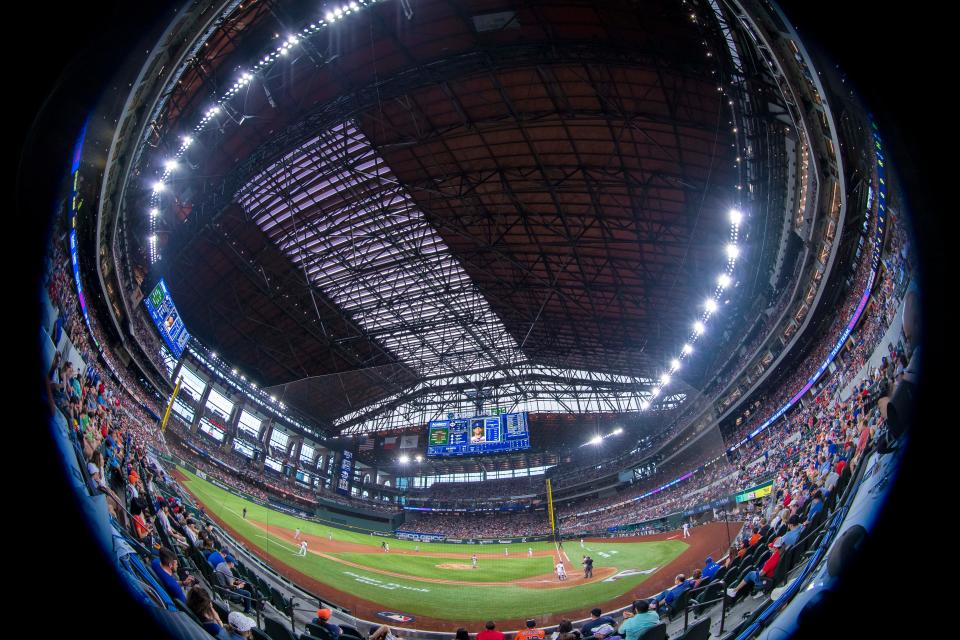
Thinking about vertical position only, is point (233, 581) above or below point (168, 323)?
below

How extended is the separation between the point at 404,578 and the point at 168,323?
17.5 ft

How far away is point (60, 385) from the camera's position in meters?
1.89

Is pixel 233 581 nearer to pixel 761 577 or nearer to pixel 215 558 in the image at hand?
pixel 215 558

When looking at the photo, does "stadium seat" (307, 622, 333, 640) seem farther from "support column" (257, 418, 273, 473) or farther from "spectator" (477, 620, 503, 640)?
"support column" (257, 418, 273, 473)

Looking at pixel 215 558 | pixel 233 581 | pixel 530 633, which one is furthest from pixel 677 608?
pixel 215 558

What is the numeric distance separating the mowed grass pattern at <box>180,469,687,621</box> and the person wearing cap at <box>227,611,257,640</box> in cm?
91

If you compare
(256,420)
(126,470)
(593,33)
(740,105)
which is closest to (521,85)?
(593,33)

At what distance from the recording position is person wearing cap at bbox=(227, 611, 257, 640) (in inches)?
112

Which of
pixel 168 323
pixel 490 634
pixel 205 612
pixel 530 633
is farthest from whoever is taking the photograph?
pixel 168 323

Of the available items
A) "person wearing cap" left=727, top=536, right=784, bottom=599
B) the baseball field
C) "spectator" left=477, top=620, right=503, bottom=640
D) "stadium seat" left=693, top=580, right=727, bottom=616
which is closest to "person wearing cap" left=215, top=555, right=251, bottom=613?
the baseball field

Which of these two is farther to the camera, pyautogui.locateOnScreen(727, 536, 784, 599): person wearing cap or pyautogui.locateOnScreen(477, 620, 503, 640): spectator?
pyautogui.locateOnScreen(477, 620, 503, 640): spectator

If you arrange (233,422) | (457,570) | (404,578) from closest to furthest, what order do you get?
(233,422), (404,578), (457,570)

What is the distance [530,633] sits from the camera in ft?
13.6

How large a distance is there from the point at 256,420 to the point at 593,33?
1297 cm
